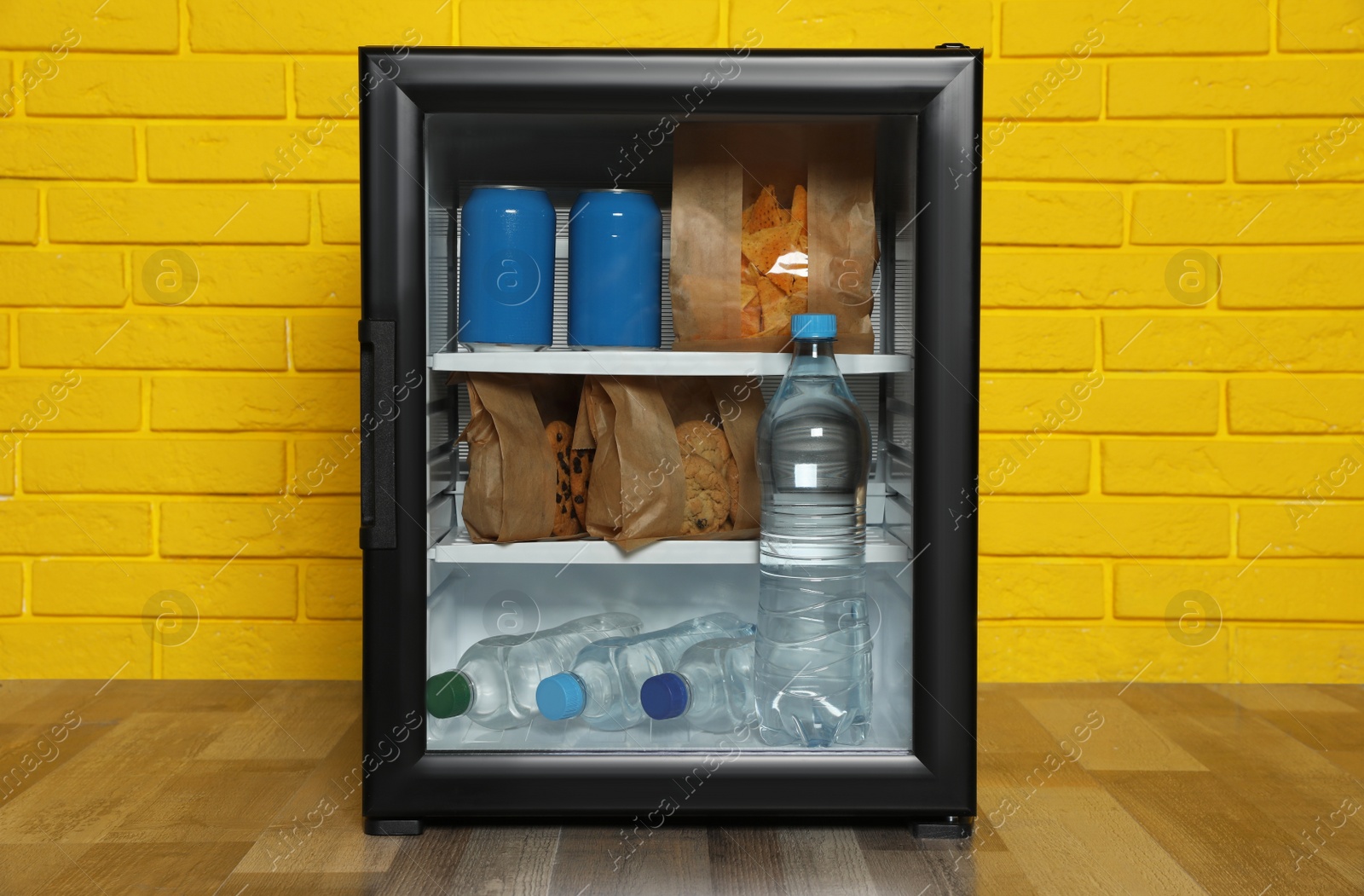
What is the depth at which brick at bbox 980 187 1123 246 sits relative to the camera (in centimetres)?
171

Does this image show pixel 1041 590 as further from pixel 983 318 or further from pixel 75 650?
pixel 75 650

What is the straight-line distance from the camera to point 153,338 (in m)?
1.71

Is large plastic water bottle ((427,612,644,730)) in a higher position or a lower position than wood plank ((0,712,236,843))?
higher

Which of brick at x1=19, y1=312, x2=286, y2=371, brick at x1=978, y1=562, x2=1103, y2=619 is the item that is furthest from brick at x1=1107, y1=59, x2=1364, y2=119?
brick at x1=19, y1=312, x2=286, y2=371

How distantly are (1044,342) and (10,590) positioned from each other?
174 cm

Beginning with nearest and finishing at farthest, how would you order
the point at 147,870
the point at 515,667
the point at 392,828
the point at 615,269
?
1. the point at 147,870
2. the point at 392,828
3. the point at 615,269
4. the point at 515,667

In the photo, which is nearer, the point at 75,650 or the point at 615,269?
the point at 615,269

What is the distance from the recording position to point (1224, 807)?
4.00ft

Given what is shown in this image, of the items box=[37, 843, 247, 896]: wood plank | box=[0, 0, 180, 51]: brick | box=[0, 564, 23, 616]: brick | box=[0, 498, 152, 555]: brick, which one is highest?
box=[0, 0, 180, 51]: brick

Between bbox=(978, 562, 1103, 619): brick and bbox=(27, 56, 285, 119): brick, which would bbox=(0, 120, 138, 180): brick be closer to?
bbox=(27, 56, 285, 119): brick

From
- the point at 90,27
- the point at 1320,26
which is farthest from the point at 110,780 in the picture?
the point at 1320,26

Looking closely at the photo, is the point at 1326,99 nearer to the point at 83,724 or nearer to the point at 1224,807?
the point at 1224,807

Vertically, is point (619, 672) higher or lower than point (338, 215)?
lower

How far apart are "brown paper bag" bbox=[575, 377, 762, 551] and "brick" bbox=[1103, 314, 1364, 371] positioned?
0.75m
